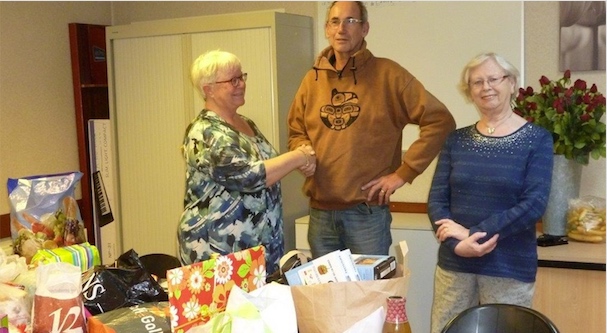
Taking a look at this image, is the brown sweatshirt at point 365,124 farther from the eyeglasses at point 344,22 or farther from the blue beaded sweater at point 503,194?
the blue beaded sweater at point 503,194

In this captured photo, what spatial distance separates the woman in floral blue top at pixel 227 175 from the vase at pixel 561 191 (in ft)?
3.44

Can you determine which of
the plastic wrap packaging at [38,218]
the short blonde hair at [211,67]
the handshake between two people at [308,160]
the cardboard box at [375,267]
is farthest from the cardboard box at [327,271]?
the short blonde hair at [211,67]

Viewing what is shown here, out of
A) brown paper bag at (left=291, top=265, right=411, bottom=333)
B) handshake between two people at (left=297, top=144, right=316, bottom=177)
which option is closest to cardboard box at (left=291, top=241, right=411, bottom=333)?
brown paper bag at (left=291, top=265, right=411, bottom=333)

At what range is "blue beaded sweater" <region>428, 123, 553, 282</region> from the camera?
6.97ft

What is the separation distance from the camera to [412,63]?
3443 millimetres

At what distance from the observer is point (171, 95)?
3.76 m

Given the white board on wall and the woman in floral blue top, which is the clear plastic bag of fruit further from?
the woman in floral blue top

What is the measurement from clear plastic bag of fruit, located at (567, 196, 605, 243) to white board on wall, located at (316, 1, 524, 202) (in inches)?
26.8

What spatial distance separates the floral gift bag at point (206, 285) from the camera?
4.49ft

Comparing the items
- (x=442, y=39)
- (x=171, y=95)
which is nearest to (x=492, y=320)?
(x=442, y=39)

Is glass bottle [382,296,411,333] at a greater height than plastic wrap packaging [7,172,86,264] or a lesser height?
lesser

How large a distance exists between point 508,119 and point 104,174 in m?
2.62

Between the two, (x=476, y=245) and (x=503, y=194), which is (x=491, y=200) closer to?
(x=503, y=194)

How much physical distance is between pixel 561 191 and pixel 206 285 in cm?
194
